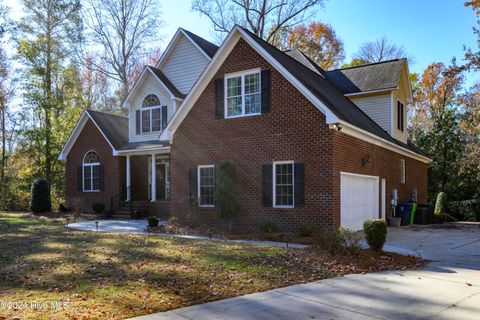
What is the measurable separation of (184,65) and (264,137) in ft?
30.6

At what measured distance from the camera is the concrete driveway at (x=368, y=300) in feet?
17.4

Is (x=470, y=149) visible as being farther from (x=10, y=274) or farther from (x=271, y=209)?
(x=10, y=274)

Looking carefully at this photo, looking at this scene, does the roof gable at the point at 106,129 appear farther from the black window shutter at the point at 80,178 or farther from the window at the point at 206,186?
the window at the point at 206,186

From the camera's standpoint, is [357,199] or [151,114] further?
[151,114]

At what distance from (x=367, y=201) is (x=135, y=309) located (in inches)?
475

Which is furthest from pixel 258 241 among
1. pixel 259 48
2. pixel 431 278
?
pixel 259 48

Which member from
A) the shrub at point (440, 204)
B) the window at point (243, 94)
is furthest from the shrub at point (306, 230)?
the shrub at point (440, 204)

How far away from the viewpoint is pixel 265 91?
14102mm

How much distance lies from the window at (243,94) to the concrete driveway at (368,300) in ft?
26.4

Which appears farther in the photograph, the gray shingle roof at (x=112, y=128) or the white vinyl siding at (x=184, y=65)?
the gray shingle roof at (x=112, y=128)

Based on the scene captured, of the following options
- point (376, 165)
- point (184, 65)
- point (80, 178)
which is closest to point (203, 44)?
point (184, 65)

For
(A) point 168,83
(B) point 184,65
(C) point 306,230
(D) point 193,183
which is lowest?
(C) point 306,230

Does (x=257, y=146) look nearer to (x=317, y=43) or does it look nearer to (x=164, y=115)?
(x=164, y=115)

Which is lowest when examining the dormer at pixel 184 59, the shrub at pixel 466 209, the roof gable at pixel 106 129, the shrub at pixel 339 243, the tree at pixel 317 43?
the shrub at pixel 466 209
